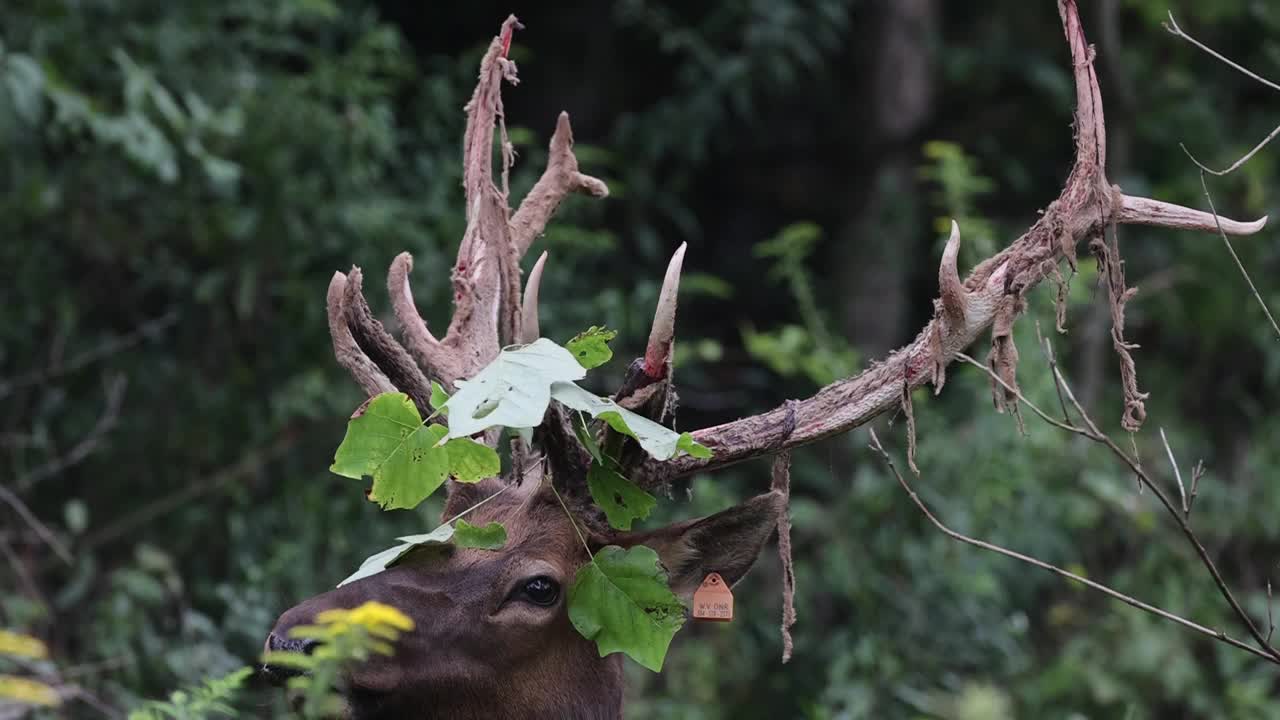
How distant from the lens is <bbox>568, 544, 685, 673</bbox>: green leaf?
3.28 meters

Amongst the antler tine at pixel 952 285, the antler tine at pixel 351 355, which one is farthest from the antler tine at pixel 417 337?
the antler tine at pixel 952 285

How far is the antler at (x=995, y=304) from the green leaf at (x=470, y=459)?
1.30 feet

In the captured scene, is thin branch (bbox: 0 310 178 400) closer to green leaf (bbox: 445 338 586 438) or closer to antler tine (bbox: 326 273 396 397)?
antler tine (bbox: 326 273 396 397)

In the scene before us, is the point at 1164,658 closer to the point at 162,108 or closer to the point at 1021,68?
the point at 1021,68

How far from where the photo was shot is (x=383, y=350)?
385 centimetres

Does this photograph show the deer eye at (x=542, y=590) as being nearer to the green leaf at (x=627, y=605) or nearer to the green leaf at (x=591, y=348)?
the green leaf at (x=627, y=605)

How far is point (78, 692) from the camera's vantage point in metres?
4.46

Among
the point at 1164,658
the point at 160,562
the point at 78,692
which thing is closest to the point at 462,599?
the point at 78,692

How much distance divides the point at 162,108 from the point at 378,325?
2943mm

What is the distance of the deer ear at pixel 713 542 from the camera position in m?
3.58

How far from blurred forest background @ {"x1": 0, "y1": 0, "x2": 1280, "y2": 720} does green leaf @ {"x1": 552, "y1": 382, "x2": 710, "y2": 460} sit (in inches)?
109

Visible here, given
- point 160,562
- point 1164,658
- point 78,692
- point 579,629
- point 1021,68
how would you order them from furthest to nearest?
point 1021,68
point 1164,658
point 160,562
point 78,692
point 579,629

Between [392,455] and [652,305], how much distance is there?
14.5ft

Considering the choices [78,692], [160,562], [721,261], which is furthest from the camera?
Result: [721,261]
